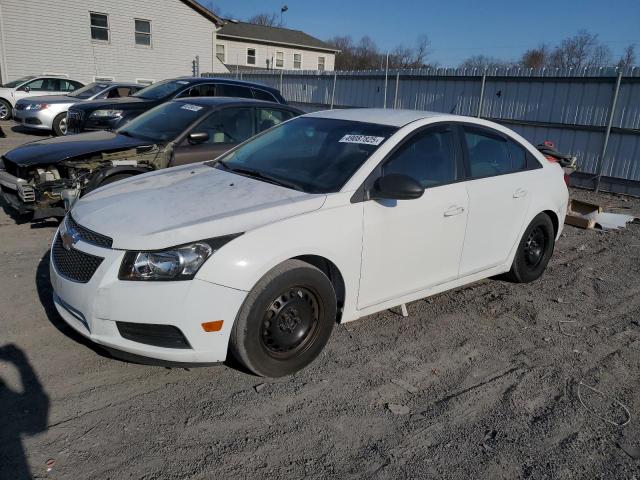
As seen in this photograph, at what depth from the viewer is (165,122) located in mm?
6887

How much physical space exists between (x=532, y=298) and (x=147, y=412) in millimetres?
3679

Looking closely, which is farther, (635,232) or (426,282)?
(635,232)

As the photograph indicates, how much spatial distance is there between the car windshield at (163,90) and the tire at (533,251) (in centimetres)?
771

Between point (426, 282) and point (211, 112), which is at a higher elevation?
point (211, 112)

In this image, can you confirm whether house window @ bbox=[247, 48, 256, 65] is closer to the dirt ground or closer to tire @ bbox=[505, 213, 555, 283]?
tire @ bbox=[505, 213, 555, 283]

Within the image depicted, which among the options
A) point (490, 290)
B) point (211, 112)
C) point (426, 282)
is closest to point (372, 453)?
point (426, 282)

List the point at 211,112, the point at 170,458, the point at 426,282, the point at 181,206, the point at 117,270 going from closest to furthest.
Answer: the point at 170,458, the point at 117,270, the point at 181,206, the point at 426,282, the point at 211,112

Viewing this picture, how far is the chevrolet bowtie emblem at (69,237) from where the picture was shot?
3354 mm

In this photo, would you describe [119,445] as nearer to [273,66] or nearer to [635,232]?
[635,232]

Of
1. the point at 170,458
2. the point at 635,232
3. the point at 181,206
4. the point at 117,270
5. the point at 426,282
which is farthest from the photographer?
the point at 635,232

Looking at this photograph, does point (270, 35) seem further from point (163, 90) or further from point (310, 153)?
point (310, 153)

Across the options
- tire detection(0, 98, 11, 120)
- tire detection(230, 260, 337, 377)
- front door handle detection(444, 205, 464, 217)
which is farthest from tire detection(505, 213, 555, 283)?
tire detection(0, 98, 11, 120)

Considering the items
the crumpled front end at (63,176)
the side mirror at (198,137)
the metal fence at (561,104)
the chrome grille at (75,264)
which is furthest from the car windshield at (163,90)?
the chrome grille at (75,264)

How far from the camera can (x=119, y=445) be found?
273 centimetres
